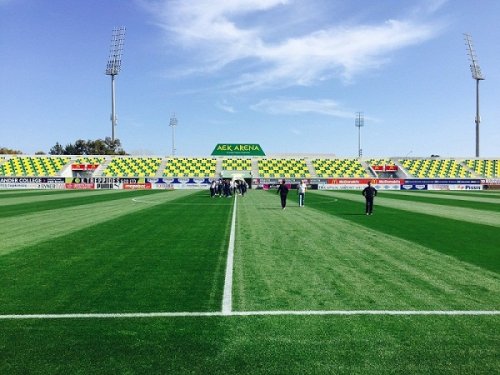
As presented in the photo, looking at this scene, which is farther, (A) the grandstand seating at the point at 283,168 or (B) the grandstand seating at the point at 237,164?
(B) the grandstand seating at the point at 237,164

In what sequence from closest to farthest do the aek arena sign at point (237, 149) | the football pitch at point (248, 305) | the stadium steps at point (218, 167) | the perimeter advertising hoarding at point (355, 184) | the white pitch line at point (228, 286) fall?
the football pitch at point (248, 305) → the white pitch line at point (228, 286) → the perimeter advertising hoarding at point (355, 184) → the stadium steps at point (218, 167) → the aek arena sign at point (237, 149)

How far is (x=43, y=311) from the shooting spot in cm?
586

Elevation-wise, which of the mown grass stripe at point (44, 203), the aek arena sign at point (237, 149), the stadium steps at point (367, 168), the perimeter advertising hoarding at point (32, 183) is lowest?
the mown grass stripe at point (44, 203)

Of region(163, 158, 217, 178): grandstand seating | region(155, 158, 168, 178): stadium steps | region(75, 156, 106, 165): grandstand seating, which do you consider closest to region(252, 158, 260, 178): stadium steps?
region(163, 158, 217, 178): grandstand seating

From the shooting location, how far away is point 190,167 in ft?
245

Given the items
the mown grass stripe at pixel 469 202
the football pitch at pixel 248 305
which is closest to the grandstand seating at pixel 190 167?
the mown grass stripe at pixel 469 202

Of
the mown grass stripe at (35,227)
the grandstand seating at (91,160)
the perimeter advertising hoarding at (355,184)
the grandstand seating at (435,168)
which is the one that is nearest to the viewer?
the mown grass stripe at (35,227)

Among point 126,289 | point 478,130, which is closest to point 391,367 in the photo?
point 126,289

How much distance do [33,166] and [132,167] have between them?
53.4 ft

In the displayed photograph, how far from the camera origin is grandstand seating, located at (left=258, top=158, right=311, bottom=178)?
73.0 meters

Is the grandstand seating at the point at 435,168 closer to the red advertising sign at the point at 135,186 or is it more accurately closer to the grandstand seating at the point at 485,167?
the grandstand seating at the point at 485,167

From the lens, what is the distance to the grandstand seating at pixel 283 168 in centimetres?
7300

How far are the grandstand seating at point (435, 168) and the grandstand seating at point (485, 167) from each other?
165 cm

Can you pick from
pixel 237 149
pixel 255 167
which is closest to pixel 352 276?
pixel 237 149
